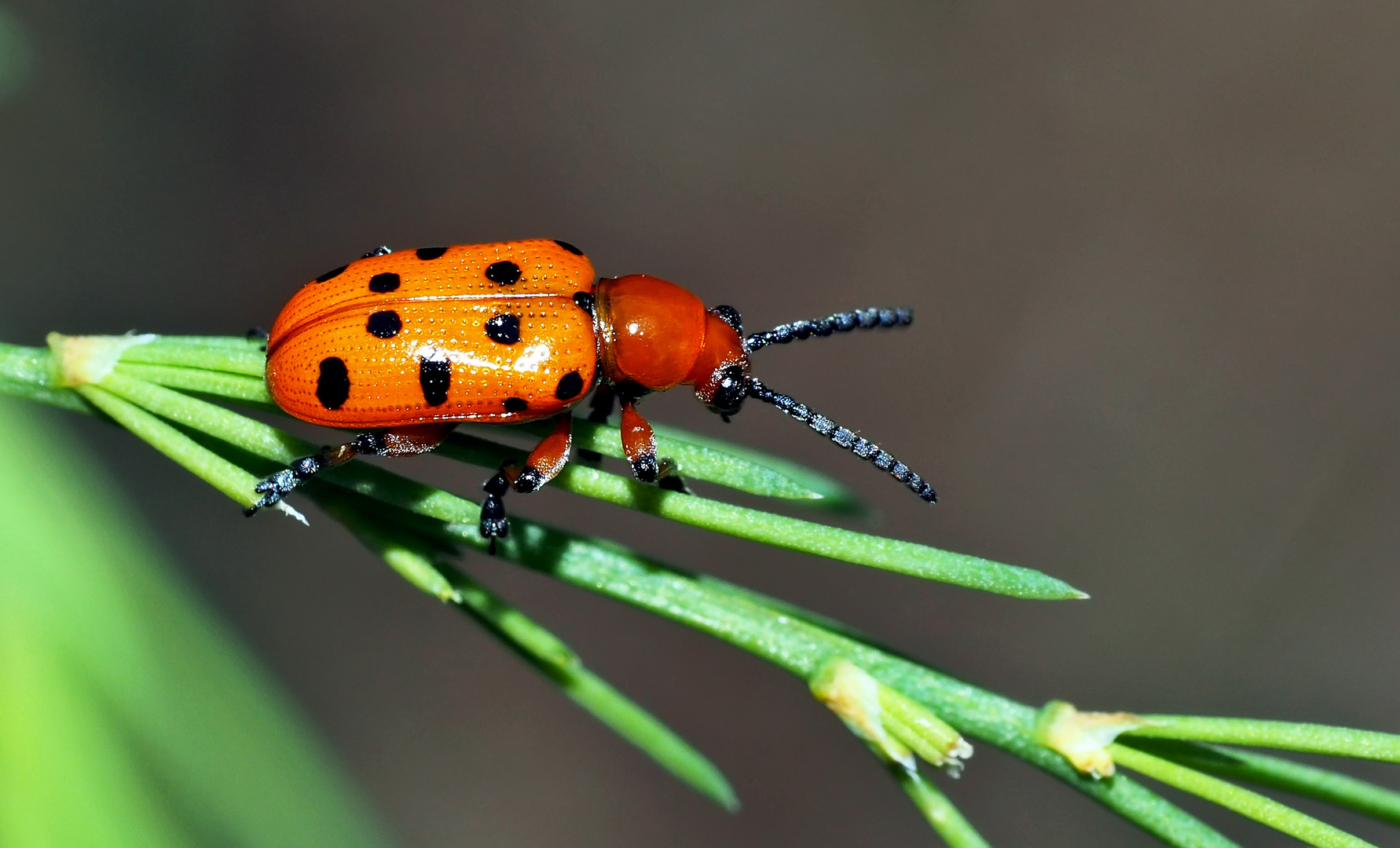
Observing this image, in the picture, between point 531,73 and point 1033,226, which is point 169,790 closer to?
point 531,73

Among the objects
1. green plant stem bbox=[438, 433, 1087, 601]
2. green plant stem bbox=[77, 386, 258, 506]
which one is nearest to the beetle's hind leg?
green plant stem bbox=[438, 433, 1087, 601]

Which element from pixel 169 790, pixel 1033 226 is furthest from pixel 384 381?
pixel 1033 226

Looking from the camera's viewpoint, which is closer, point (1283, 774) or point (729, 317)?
point (1283, 774)

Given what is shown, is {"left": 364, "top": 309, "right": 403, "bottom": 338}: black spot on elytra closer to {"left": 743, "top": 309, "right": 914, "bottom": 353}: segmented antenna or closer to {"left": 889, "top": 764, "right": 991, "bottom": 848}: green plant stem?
{"left": 743, "top": 309, "right": 914, "bottom": 353}: segmented antenna

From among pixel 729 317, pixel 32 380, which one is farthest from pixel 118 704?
pixel 729 317

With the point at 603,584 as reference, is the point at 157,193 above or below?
above

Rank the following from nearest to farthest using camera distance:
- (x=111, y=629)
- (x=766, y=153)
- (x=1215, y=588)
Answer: (x=111, y=629) → (x=1215, y=588) → (x=766, y=153)

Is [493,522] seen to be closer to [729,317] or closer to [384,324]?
[384,324]
